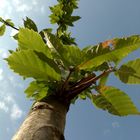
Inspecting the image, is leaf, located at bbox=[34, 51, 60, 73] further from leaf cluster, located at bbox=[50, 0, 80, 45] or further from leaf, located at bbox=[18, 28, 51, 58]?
leaf cluster, located at bbox=[50, 0, 80, 45]

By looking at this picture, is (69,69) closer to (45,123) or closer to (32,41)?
(32,41)

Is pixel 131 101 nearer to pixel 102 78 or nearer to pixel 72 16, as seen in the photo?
pixel 102 78

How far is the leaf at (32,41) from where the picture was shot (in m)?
2.41

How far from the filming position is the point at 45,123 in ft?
6.22

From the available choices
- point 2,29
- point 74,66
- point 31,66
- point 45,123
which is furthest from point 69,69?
point 2,29

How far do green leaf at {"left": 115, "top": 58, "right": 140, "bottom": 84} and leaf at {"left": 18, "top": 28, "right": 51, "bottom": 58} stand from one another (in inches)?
24.9

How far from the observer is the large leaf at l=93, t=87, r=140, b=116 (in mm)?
2463

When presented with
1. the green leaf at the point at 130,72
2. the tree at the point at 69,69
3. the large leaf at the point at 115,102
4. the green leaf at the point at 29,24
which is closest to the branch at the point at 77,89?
the tree at the point at 69,69

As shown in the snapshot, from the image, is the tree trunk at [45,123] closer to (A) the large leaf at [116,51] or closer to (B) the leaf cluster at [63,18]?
(A) the large leaf at [116,51]

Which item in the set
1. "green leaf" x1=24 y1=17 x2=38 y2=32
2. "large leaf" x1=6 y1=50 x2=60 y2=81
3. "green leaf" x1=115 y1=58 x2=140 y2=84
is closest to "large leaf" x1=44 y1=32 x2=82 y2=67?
"large leaf" x1=6 y1=50 x2=60 y2=81

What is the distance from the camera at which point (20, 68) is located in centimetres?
243

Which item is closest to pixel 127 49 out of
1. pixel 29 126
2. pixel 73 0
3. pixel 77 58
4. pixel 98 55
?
pixel 98 55

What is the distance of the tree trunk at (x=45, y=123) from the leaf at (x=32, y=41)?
1.42ft

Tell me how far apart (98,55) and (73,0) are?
3480 millimetres
